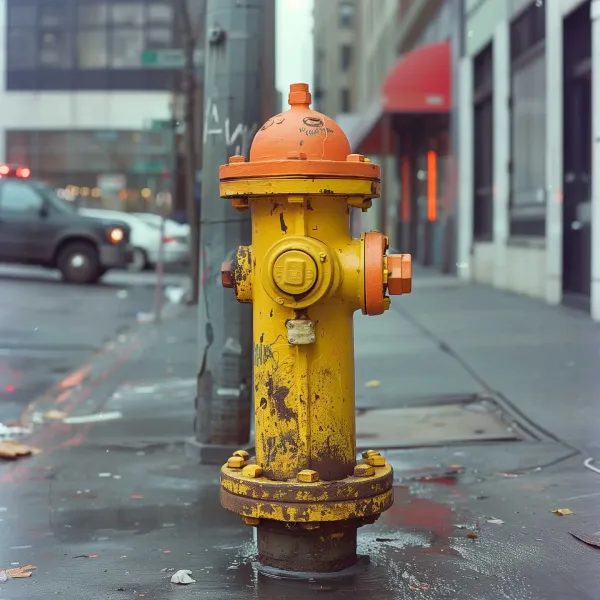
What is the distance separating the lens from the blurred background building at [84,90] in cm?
5319

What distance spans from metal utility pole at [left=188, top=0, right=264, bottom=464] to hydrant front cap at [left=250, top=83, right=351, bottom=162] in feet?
6.29

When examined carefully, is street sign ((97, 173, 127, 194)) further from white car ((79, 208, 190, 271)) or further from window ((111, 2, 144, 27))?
white car ((79, 208, 190, 271))

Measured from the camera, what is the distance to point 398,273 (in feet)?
13.0

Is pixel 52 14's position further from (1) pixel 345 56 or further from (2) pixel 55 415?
(2) pixel 55 415

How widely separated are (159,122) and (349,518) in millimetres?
16715

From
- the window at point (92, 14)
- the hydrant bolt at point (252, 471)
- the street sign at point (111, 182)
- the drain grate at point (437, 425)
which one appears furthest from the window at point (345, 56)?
the hydrant bolt at point (252, 471)

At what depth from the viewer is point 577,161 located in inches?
553

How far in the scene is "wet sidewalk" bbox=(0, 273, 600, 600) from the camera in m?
4.02

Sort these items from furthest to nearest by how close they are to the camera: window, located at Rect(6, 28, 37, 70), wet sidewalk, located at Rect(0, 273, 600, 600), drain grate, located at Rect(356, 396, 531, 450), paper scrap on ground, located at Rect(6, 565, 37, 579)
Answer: window, located at Rect(6, 28, 37, 70) < drain grate, located at Rect(356, 396, 531, 450) < paper scrap on ground, located at Rect(6, 565, 37, 579) < wet sidewalk, located at Rect(0, 273, 600, 600)

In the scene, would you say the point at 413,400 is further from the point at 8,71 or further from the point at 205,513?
the point at 8,71

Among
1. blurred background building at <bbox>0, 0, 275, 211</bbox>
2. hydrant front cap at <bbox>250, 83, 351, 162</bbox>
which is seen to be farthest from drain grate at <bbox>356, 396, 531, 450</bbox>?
blurred background building at <bbox>0, 0, 275, 211</bbox>

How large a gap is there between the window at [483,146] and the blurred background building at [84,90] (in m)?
32.2

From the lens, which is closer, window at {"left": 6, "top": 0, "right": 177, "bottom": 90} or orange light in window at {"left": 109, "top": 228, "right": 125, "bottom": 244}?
orange light in window at {"left": 109, "top": 228, "right": 125, "bottom": 244}

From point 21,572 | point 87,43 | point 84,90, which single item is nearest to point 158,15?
point 87,43
